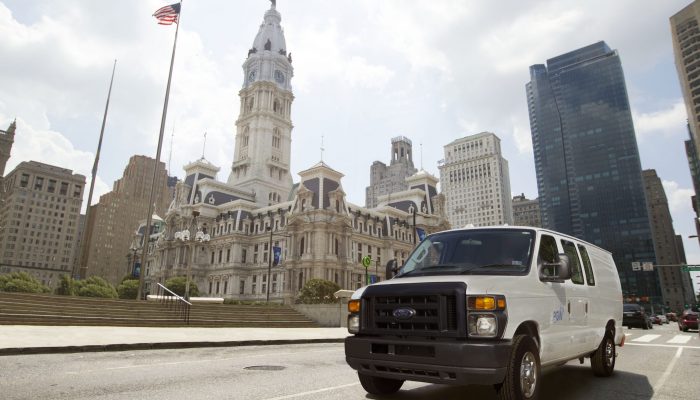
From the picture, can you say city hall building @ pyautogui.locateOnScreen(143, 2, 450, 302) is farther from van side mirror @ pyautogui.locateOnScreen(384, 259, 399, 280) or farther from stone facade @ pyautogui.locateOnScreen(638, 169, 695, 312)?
stone facade @ pyautogui.locateOnScreen(638, 169, 695, 312)

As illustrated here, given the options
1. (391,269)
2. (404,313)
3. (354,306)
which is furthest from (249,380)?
(404,313)

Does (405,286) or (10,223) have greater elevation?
(10,223)

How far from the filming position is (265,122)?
93688 millimetres

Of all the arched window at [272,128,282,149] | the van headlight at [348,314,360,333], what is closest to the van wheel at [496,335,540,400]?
the van headlight at [348,314,360,333]

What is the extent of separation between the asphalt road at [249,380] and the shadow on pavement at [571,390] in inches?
0.6

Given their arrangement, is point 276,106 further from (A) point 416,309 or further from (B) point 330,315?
(A) point 416,309


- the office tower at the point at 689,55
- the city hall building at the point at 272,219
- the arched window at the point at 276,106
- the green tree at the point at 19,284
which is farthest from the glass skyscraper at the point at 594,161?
the green tree at the point at 19,284

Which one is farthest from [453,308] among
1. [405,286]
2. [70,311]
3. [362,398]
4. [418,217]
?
[418,217]

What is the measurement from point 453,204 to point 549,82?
54603mm

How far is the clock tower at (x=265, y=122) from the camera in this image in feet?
297

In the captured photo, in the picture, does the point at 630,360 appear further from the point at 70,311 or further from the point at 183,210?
the point at 183,210

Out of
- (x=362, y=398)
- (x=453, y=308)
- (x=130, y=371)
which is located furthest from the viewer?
(x=130, y=371)

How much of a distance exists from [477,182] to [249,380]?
152 metres

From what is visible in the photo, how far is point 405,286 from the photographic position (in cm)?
555
